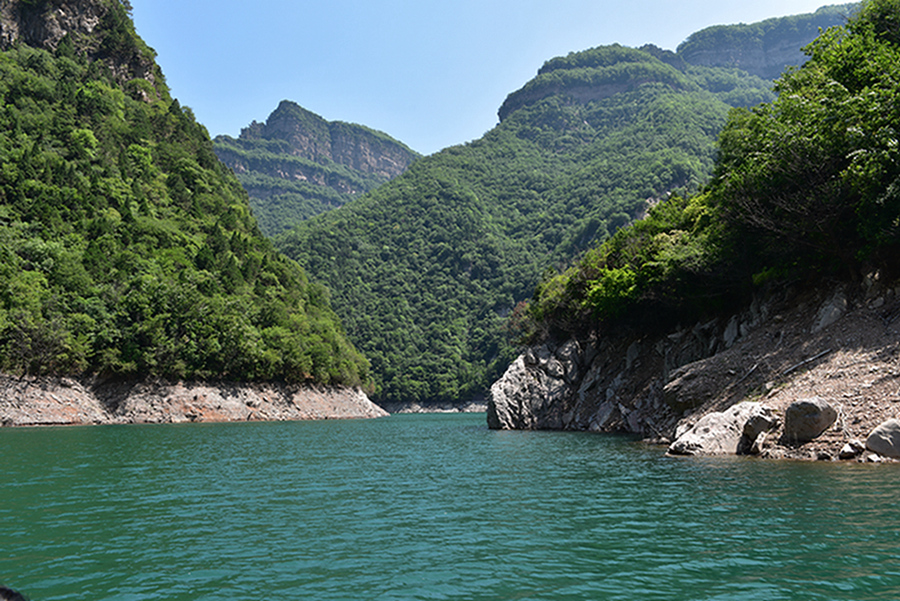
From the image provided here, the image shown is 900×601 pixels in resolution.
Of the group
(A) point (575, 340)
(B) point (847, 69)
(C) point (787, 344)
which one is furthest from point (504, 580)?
(A) point (575, 340)

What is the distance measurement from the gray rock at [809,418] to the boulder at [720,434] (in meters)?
2.25

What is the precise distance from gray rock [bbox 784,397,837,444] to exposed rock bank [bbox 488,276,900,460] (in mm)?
40

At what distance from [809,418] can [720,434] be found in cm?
458

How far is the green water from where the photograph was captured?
10.4m

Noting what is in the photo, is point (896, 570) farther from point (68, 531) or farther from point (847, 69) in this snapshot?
point (847, 69)

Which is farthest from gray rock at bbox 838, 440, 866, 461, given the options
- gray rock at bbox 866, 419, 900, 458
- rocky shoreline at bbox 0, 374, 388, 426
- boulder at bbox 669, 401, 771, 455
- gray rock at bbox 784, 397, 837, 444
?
rocky shoreline at bbox 0, 374, 388, 426

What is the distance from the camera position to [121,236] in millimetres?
97812

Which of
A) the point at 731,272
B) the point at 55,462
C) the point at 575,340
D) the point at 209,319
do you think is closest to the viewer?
the point at 55,462

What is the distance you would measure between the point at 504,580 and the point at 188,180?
457 ft

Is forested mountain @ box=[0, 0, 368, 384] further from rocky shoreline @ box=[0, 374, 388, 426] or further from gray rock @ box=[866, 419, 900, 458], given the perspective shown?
gray rock @ box=[866, 419, 900, 458]

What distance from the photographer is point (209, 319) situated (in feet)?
302

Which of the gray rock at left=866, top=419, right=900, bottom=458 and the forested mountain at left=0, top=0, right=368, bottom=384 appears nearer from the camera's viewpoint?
the gray rock at left=866, top=419, right=900, bottom=458

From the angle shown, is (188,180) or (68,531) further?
(188,180)

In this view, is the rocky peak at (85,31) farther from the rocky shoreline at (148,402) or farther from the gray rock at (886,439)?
the gray rock at (886,439)
